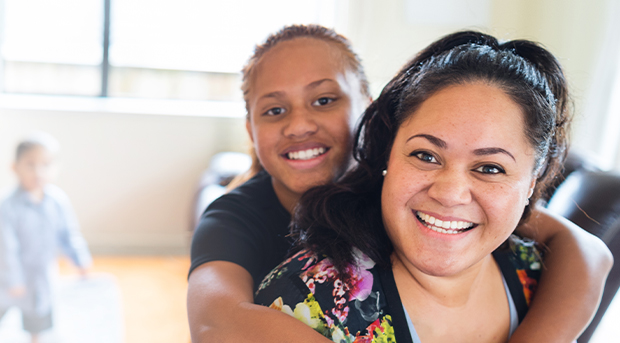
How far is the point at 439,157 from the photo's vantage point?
993 mm

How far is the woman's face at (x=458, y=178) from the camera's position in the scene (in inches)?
38.0

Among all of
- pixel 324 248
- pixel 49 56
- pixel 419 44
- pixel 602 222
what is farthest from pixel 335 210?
pixel 49 56

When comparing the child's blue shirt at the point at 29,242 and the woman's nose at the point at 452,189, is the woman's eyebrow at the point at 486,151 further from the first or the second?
the child's blue shirt at the point at 29,242

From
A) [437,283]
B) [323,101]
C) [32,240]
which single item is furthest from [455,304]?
[32,240]

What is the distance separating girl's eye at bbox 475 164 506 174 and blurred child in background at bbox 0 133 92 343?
241 cm

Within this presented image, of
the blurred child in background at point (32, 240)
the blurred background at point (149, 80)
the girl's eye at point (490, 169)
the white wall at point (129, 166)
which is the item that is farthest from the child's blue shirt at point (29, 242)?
the girl's eye at point (490, 169)

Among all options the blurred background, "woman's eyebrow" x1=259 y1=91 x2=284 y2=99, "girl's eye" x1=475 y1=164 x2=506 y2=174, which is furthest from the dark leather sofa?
the blurred background

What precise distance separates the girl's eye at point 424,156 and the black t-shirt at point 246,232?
475 mm

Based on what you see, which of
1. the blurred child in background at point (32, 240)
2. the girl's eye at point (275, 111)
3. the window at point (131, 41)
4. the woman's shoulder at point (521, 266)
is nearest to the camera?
the woman's shoulder at point (521, 266)

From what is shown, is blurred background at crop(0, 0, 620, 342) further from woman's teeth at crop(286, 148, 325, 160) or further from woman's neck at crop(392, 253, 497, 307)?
woman's neck at crop(392, 253, 497, 307)

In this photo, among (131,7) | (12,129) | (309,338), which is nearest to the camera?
(309,338)

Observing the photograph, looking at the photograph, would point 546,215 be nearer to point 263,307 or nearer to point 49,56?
point 263,307

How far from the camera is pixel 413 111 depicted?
105 cm

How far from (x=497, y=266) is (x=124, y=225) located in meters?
3.34
